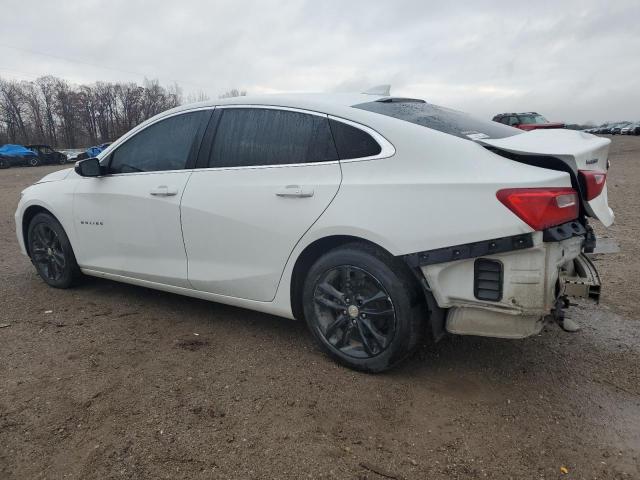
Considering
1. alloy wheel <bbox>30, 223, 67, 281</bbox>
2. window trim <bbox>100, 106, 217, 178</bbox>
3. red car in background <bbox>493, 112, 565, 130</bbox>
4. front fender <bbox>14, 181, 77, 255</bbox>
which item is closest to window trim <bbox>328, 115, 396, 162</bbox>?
window trim <bbox>100, 106, 217, 178</bbox>

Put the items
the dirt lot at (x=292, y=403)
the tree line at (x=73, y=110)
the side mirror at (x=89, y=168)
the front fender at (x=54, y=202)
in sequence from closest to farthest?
1. the dirt lot at (x=292, y=403)
2. the side mirror at (x=89, y=168)
3. the front fender at (x=54, y=202)
4. the tree line at (x=73, y=110)

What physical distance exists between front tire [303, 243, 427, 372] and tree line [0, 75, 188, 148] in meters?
69.5

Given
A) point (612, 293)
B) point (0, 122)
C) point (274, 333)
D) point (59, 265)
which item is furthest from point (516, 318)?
point (0, 122)

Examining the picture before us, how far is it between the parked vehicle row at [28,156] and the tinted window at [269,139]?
35644 millimetres

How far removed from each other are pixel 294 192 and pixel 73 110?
80.1m

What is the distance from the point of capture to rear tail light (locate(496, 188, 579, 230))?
232 cm

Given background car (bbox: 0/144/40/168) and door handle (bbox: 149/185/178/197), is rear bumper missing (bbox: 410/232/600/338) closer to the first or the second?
door handle (bbox: 149/185/178/197)

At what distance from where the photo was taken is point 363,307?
2.85 m

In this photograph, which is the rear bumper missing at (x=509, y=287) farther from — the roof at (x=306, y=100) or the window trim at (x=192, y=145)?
the window trim at (x=192, y=145)

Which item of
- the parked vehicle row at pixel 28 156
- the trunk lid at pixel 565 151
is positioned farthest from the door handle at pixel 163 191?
the parked vehicle row at pixel 28 156

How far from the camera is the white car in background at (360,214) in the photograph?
2432 millimetres

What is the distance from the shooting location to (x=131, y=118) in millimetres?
75812

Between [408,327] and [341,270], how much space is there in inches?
19.8

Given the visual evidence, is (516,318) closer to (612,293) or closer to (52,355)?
(612,293)
